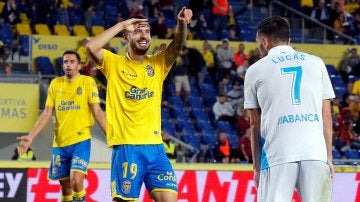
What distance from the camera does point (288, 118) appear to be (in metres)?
7.22

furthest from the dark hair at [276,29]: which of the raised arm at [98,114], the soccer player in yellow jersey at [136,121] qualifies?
the raised arm at [98,114]

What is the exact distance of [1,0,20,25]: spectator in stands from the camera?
23.7m

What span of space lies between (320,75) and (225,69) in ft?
53.4

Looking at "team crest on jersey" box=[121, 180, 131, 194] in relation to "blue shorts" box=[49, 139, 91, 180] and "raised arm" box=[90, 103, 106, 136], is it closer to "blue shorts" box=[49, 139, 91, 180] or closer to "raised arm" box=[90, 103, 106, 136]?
"raised arm" box=[90, 103, 106, 136]

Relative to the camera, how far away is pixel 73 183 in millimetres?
12141

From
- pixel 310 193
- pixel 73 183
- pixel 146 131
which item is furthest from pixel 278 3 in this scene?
pixel 310 193

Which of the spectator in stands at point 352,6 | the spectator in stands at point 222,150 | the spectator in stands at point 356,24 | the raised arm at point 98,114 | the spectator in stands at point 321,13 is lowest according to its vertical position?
the spectator in stands at point 222,150

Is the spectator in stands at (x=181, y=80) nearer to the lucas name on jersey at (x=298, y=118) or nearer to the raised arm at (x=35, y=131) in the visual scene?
the raised arm at (x=35, y=131)

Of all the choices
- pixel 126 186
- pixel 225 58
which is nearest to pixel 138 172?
pixel 126 186

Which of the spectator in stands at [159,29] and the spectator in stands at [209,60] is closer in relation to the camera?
the spectator in stands at [209,60]

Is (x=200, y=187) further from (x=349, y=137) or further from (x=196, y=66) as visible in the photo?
(x=196, y=66)

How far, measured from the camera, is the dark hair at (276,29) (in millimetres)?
7242

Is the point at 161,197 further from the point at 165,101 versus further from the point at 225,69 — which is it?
the point at 225,69

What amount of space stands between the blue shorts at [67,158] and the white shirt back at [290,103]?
522 centimetres
